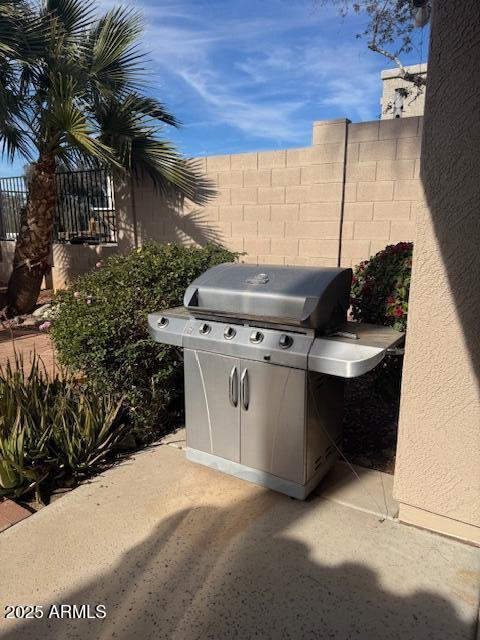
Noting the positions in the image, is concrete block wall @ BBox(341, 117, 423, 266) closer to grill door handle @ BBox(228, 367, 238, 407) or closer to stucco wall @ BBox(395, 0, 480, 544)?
stucco wall @ BBox(395, 0, 480, 544)

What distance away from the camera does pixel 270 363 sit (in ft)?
8.23

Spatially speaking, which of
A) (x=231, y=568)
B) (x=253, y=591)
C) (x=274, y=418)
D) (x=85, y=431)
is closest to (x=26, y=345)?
(x=85, y=431)

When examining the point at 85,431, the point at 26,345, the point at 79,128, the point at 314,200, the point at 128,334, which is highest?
the point at 79,128

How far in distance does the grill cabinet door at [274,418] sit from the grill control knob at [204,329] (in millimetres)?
300

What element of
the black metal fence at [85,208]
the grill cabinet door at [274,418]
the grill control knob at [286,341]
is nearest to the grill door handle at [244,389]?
the grill cabinet door at [274,418]

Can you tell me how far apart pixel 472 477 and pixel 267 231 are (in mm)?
4927

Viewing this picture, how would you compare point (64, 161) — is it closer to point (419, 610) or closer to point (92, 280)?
point (92, 280)

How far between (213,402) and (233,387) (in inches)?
7.8

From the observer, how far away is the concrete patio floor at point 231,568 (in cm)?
188

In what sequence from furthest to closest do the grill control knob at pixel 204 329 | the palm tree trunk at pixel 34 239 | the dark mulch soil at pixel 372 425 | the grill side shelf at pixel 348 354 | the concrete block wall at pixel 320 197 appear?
1. the palm tree trunk at pixel 34 239
2. the concrete block wall at pixel 320 197
3. the dark mulch soil at pixel 372 425
4. the grill control knob at pixel 204 329
5. the grill side shelf at pixel 348 354

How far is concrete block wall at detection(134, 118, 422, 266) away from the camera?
5.52 metres

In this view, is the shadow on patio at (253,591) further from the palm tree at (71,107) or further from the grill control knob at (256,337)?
the palm tree at (71,107)

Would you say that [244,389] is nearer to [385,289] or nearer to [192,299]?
[192,299]

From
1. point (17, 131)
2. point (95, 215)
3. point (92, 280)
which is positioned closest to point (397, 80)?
point (95, 215)
